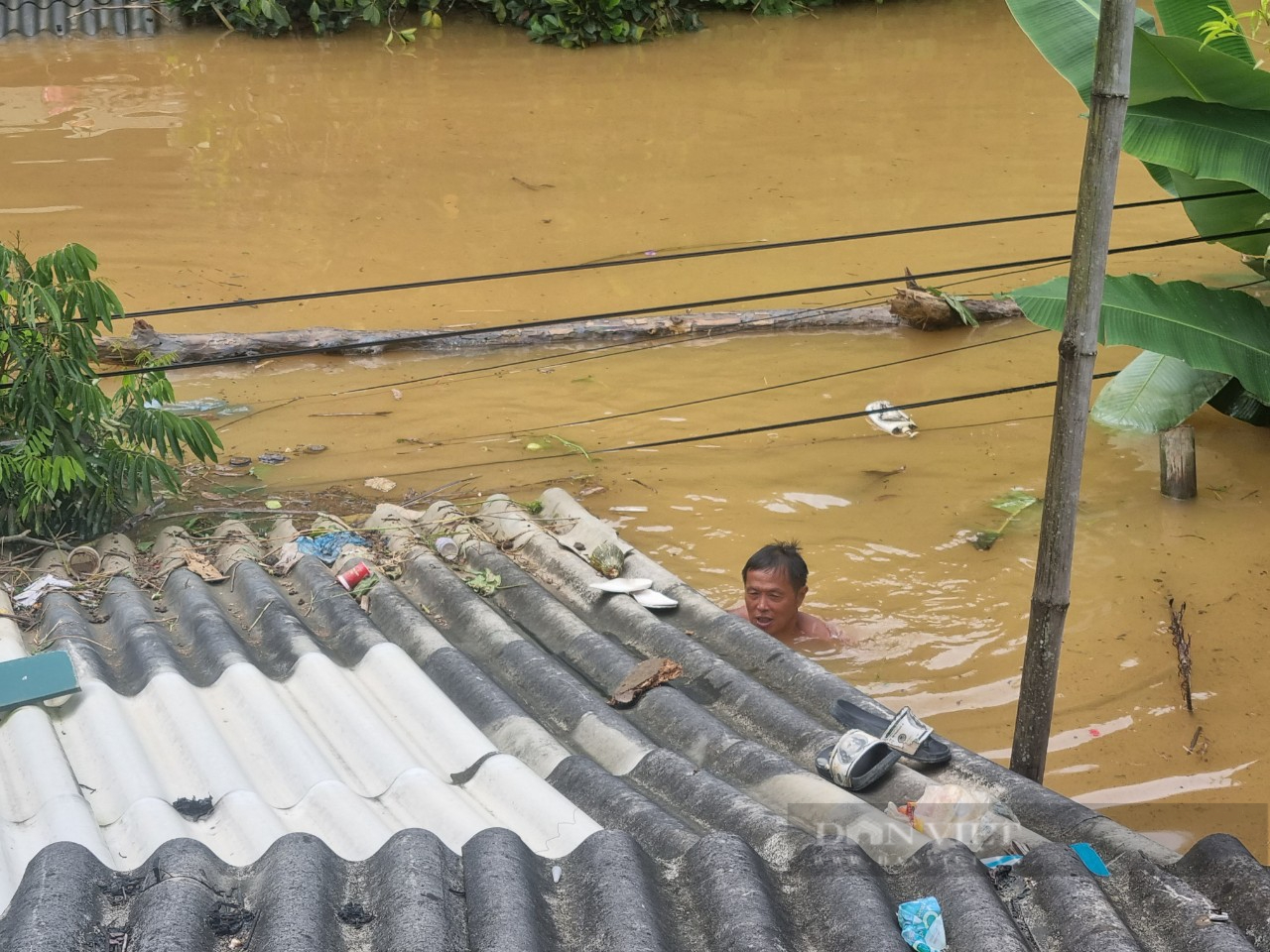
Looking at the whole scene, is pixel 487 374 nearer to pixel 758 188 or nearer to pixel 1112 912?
pixel 758 188

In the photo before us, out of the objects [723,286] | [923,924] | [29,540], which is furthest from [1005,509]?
[29,540]

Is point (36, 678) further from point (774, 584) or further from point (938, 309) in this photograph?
point (938, 309)

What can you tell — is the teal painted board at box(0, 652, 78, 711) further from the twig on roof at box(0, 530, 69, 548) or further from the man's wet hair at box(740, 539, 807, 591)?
the man's wet hair at box(740, 539, 807, 591)

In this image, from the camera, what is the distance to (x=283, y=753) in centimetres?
339

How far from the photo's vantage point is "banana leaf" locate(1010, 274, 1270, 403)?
20.1 feet

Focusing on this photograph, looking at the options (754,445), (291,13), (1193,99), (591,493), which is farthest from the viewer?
(291,13)

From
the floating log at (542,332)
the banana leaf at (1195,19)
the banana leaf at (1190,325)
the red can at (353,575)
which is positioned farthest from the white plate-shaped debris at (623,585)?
the banana leaf at (1195,19)

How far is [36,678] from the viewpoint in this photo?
3584mm

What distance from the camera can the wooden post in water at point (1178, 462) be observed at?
23.1 ft

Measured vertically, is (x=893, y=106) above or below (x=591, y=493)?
above

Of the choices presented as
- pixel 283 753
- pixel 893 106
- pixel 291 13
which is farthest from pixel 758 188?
pixel 283 753

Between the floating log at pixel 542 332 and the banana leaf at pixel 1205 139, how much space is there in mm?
2878

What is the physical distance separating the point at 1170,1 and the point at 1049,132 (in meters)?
6.93

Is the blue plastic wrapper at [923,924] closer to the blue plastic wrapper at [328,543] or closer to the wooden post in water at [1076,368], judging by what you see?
the wooden post in water at [1076,368]
